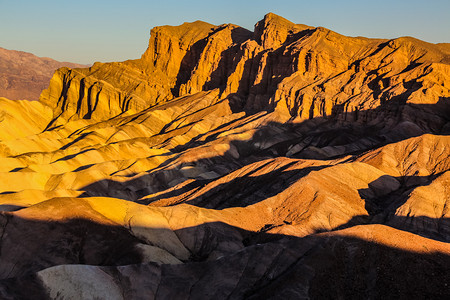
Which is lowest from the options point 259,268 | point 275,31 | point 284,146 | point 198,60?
point 284,146

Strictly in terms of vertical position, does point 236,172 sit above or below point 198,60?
below

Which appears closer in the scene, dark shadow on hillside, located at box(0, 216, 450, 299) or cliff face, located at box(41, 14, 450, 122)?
dark shadow on hillside, located at box(0, 216, 450, 299)

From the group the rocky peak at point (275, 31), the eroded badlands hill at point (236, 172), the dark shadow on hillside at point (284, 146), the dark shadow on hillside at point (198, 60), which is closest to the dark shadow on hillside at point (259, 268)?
the eroded badlands hill at point (236, 172)

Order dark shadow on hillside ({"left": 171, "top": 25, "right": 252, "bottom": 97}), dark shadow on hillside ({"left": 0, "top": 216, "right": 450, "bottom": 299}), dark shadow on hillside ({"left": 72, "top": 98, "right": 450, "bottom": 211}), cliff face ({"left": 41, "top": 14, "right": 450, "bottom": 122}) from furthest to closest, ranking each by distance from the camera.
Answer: dark shadow on hillside ({"left": 171, "top": 25, "right": 252, "bottom": 97}) → cliff face ({"left": 41, "top": 14, "right": 450, "bottom": 122}) → dark shadow on hillside ({"left": 72, "top": 98, "right": 450, "bottom": 211}) → dark shadow on hillside ({"left": 0, "top": 216, "right": 450, "bottom": 299})

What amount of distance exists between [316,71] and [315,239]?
81.0 meters

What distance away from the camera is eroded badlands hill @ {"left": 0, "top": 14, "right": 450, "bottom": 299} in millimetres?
28938

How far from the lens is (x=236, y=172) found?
62.3m

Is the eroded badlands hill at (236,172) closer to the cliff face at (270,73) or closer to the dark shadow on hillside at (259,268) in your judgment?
the dark shadow on hillside at (259,268)

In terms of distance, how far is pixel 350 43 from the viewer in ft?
370

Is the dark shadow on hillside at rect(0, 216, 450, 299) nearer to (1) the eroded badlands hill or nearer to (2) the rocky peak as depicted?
(1) the eroded badlands hill

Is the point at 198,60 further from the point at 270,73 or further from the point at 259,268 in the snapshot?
the point at 259,268

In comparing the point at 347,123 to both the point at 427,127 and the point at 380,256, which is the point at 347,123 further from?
the point at 380,256

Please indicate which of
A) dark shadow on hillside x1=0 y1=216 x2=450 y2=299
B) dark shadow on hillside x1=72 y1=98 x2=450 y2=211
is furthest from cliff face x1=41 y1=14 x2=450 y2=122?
dark shadow on hillside x1=0 y1=216 x2=450 y2=299

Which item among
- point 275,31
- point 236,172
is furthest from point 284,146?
point 275,31
